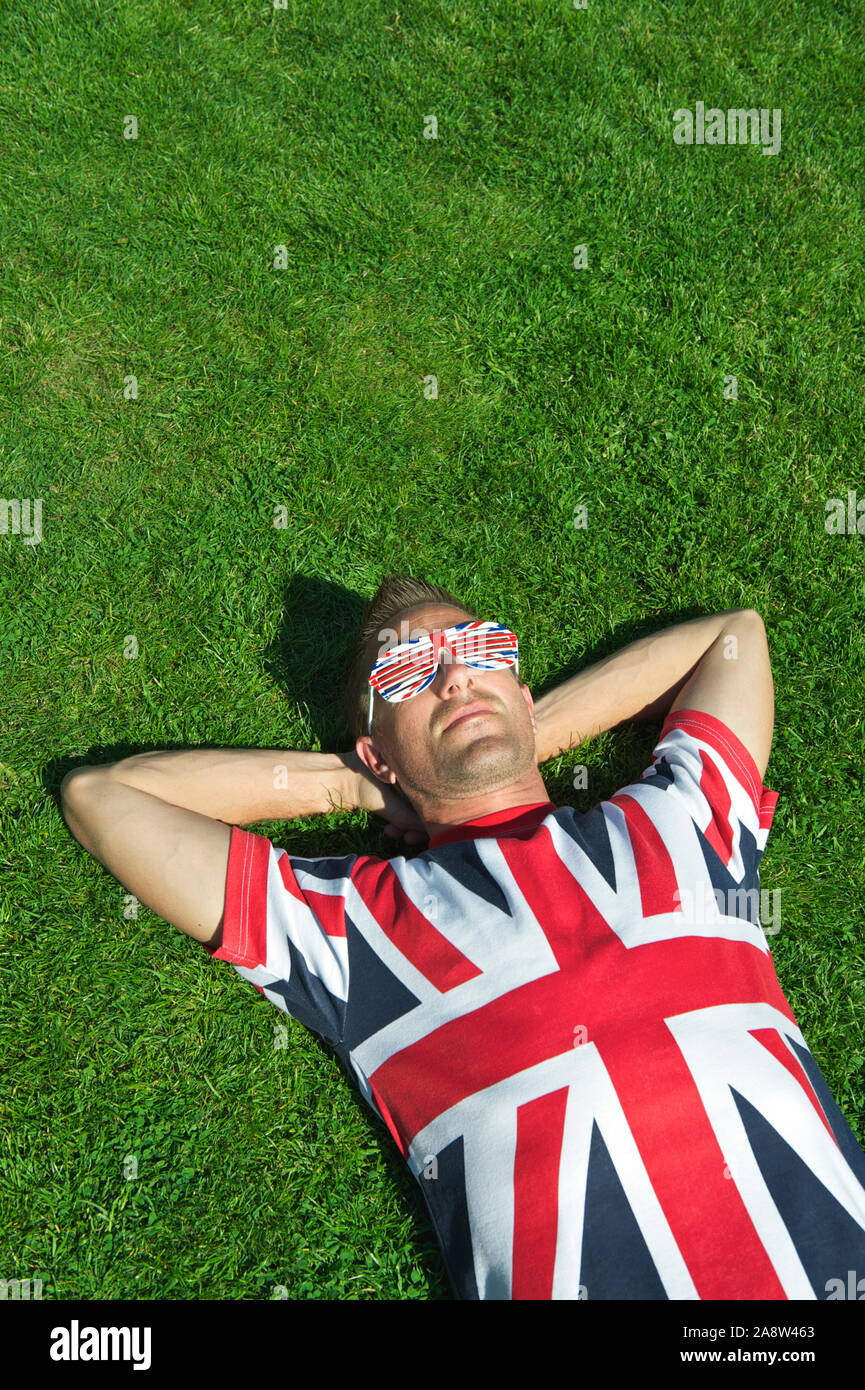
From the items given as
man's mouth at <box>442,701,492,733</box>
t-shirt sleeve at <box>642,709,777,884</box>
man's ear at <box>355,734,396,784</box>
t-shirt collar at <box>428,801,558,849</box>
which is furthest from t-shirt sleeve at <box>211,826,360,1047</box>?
t-shirt sleeve at <box>642,709,777,884</box>

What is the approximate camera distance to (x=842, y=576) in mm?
5188

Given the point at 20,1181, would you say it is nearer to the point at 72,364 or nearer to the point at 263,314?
the point at 72,364

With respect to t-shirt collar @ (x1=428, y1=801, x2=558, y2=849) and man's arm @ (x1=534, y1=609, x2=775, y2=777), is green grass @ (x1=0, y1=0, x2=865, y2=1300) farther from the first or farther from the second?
t-shirt collar @ (x1=428, y1=801, x2=558, y2=849)

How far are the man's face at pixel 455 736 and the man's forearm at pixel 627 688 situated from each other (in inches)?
18.7

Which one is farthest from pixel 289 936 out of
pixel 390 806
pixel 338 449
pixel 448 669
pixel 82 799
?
pixel 338 449

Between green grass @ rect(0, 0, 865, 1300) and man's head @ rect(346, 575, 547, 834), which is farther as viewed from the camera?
green grass @ rect(0, 0, 865, 1300)

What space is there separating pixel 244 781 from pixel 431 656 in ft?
3.40

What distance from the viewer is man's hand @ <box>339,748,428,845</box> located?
4.49m

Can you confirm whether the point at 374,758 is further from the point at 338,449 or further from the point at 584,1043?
the point at 338,449

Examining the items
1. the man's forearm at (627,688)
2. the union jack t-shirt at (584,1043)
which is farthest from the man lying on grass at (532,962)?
the man's forearm at (627,688)

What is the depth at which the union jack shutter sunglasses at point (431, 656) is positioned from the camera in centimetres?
406

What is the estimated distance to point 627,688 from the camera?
465cm

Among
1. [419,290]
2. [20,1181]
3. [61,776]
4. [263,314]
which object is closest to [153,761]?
[61,776]

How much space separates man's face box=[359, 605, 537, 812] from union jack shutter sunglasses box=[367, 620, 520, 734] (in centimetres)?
4
